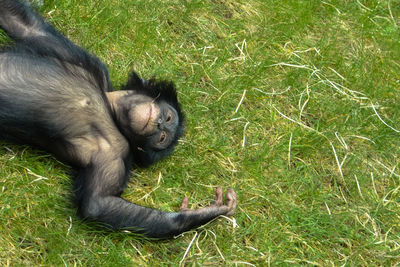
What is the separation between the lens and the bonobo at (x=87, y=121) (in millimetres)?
4469

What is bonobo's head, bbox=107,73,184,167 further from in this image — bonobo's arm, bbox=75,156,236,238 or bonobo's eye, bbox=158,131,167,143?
bonobo's arm, bbox=75,156,236,238

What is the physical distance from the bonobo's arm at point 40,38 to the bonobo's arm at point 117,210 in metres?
0.81

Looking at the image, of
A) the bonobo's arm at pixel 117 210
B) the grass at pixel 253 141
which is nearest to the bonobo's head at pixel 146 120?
the grass at pixel 253 141

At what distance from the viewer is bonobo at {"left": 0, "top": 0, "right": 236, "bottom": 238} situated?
4.47 m

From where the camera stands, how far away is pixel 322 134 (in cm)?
552

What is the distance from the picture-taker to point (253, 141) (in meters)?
5.47

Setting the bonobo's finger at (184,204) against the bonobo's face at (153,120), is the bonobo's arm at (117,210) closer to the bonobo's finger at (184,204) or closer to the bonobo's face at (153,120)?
the bonobo's finger at (184,204)

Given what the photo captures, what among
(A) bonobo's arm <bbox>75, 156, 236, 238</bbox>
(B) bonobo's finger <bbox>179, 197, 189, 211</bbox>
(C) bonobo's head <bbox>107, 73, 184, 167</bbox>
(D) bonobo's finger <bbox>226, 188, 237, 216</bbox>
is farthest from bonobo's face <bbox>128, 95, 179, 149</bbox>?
(D) bonobo's finger <bbox>226, 188, 237, 216</bbox>

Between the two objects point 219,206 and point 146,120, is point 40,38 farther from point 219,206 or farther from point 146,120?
point 219,206

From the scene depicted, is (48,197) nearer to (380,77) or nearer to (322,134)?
(322,134)

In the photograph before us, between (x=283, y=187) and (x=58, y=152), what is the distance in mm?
2053

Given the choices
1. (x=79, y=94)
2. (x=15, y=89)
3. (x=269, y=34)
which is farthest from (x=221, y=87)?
(x=15, y=89)

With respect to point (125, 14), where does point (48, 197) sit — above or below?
below

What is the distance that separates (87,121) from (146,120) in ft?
1.63
